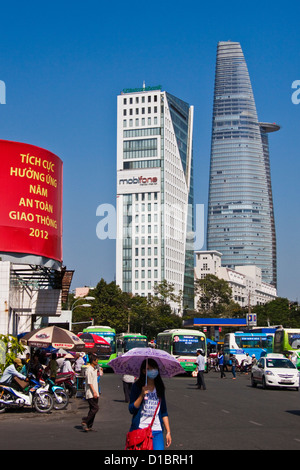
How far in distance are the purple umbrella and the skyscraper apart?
150 m

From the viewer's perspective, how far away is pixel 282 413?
19266mm

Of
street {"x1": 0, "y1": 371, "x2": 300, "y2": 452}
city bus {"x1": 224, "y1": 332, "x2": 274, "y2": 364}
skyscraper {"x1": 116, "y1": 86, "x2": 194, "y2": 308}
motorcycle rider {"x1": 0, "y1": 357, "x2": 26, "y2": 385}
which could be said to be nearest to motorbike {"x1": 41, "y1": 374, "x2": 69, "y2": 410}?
street {"x1": 0, "y1": 371, "x2": 300, "y2": 452}

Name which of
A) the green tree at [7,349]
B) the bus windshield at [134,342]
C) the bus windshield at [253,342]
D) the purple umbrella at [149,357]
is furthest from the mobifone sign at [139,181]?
the purple umbrella at [149,357]

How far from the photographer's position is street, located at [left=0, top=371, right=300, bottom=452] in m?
12.5

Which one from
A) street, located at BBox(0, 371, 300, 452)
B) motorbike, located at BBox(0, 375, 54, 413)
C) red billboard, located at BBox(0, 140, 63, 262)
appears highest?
red billboard, located at BBox(0, 140, 63, 262)

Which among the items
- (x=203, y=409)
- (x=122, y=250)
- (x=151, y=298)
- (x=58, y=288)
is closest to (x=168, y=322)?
(x=151, y=298)

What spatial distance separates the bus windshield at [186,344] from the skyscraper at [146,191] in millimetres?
115248

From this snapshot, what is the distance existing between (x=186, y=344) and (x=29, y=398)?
25730 millimetres

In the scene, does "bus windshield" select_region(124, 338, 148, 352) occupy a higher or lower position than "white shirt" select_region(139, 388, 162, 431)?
higher

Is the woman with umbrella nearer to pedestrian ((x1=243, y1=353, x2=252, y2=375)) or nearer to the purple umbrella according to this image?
the purple umbrella

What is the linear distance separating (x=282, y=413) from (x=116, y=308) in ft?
278

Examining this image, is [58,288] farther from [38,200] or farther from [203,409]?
[203,409]

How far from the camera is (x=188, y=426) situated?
51.2 feet

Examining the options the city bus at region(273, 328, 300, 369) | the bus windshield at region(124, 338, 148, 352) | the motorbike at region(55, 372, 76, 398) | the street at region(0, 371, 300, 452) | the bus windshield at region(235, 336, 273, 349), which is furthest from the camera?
the bus windshield at region(235, 336, 273, 349)
